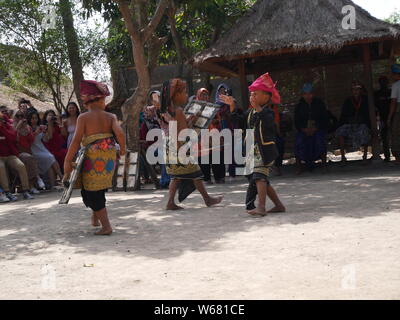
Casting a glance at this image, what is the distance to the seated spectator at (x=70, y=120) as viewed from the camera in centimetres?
1278

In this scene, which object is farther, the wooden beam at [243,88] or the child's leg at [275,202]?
the wooden beam at [243,88]

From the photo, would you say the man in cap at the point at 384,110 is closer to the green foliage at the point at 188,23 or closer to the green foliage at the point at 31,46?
the green foliage at the point at 188,23

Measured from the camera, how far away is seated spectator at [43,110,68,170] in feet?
43.0

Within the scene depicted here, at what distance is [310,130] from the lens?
481 inches

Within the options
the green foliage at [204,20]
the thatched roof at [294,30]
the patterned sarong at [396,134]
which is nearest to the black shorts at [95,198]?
the thatched roof at [294,30]

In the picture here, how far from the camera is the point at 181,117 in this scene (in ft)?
26.3

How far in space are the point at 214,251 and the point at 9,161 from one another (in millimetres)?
7099

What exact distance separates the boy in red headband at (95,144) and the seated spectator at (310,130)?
20.8 feet

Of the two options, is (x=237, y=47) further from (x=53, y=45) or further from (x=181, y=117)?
(x=53, y=45)

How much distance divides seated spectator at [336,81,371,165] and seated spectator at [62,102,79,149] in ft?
17.7

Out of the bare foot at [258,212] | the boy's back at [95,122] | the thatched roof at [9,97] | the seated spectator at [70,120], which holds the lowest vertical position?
the bare foot at [258,212]
